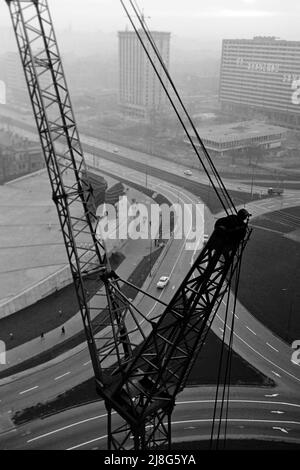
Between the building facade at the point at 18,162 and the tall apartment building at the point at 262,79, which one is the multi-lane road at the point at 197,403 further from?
the tall apartment building at the point at 262,79

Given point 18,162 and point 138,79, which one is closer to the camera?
point 18,162

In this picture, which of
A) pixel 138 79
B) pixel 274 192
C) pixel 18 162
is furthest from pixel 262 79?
pixel 18 162

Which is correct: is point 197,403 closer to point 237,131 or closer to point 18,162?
point 18,162

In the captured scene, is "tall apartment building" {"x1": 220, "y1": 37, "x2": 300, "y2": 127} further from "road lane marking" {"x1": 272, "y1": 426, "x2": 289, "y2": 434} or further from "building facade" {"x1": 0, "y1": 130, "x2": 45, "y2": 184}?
"road lane marking" {"x1": 272, "y1": 426, "x2": 289, "y2": 434}

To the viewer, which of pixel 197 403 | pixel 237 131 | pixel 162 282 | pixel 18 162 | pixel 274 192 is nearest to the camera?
pixel 197 403

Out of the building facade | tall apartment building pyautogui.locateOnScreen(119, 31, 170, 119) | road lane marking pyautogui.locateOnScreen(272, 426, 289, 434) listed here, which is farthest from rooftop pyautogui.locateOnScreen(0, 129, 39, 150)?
road lane marking pyautogui.locateOnScreen(272, 426, 289, 434)
